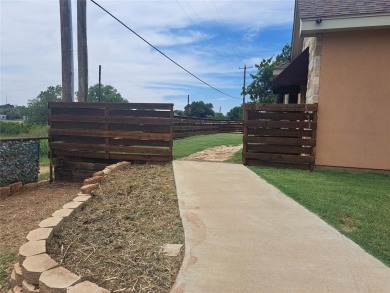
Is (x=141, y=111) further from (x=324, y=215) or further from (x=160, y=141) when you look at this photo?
(x=324, y=215)

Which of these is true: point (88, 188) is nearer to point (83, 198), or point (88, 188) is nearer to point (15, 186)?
point (83, 198)

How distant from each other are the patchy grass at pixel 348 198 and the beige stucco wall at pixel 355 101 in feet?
1.53

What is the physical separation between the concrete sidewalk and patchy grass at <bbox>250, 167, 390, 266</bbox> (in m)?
0.19

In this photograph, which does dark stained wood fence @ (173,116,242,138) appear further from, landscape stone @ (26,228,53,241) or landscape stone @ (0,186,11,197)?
landscape stone @ (26,228,53,241)

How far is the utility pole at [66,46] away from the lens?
9445mm

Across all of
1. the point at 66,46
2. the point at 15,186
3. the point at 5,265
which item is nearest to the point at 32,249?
the point at 5,265

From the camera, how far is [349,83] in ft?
23.6

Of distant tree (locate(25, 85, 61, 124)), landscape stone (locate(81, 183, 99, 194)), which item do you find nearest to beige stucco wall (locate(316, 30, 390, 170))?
landscape stone (locate(81, 183, 99, 194))

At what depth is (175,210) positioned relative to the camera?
13.7 feet

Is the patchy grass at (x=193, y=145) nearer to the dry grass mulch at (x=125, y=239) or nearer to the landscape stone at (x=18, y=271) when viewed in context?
the dry grass mulch at (x=125, y=239)

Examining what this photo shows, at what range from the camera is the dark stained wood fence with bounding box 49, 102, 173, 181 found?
773 centimetres

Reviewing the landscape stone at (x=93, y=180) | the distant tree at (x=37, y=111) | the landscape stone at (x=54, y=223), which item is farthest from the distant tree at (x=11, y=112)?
the landscape stone at (x=54, y=223)

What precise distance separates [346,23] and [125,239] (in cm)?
655

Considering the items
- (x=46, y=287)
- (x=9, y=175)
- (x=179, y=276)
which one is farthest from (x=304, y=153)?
(x=9, y=175)
